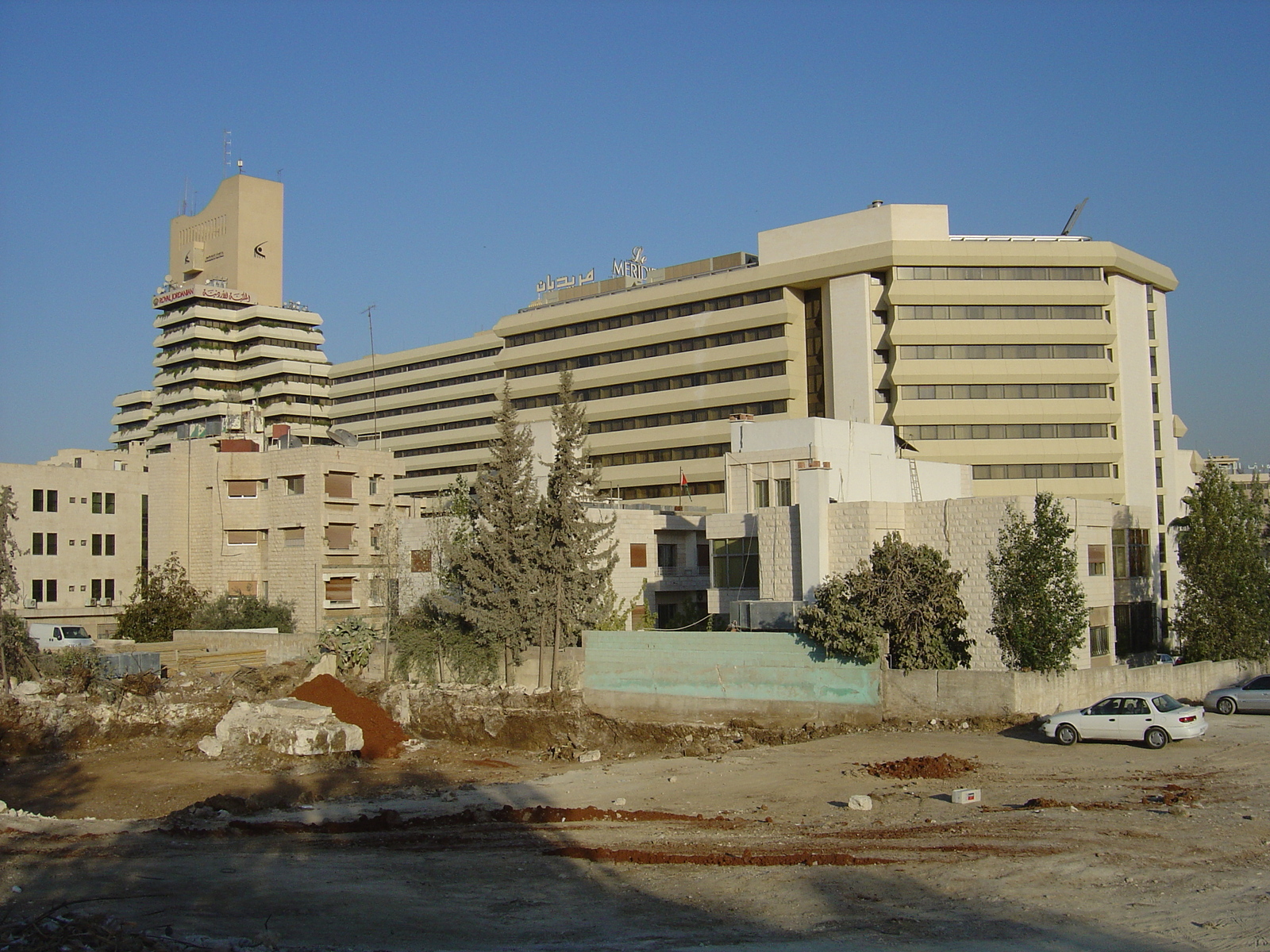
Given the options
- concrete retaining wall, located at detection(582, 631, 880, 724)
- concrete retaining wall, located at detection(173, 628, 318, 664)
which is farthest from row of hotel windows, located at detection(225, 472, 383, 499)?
concrete retaining wall, located at detection(582, 631, 880, 724)

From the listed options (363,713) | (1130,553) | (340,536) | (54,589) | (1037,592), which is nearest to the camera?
(1037,592)

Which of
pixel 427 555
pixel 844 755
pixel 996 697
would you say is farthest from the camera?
pixel 427 555

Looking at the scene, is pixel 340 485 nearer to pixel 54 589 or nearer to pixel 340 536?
pixel 340 536

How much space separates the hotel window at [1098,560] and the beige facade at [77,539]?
51779mm

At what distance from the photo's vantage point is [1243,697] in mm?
31938

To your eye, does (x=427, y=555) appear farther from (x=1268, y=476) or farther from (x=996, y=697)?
(x=1268, y=476)

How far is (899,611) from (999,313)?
140 ft

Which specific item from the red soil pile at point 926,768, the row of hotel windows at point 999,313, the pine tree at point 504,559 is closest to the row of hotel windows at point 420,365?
the row of hotel windows at point 999,313

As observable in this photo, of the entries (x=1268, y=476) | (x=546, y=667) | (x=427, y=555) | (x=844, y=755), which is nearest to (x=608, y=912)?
(x=844, y=755)

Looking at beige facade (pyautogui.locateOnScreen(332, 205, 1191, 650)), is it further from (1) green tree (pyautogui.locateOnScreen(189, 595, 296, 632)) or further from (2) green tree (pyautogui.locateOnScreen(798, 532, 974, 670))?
(2) green tree (pyautogui.locateOnScreen(798, 532, 974, 670))

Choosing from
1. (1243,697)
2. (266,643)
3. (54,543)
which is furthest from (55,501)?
(1243,697)

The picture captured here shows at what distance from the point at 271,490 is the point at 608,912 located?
164 ft

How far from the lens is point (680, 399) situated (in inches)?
3120

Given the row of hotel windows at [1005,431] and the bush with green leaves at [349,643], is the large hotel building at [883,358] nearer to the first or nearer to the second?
the row of hotel windows at [1005,431]
